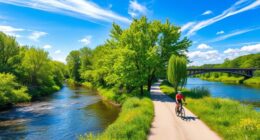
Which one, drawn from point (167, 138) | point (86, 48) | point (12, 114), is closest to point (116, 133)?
point (167, 138)

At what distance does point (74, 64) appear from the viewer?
334 feet

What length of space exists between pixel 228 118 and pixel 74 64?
297 feet

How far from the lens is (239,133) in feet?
42.9

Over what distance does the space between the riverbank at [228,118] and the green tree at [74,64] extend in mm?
81462

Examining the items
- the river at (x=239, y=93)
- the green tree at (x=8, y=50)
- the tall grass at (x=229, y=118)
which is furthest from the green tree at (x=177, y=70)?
the green tree at (x=8, y=50)

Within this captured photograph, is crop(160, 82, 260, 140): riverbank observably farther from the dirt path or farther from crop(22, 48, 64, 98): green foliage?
crop(22, 48, 64, 98): green foliage

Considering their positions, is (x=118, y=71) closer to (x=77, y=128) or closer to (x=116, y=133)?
(x=77, y=128)

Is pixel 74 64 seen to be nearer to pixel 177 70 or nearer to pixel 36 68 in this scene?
pixel 36 68

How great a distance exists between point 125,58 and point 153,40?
6396 mm

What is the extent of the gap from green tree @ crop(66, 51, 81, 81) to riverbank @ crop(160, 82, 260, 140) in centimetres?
8146

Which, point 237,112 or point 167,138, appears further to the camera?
point 237,112

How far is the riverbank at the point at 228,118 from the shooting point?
43.2 feet

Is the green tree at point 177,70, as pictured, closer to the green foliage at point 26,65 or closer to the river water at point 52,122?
the river water at point 52,122

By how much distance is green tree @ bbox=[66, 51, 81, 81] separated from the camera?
333 ft
